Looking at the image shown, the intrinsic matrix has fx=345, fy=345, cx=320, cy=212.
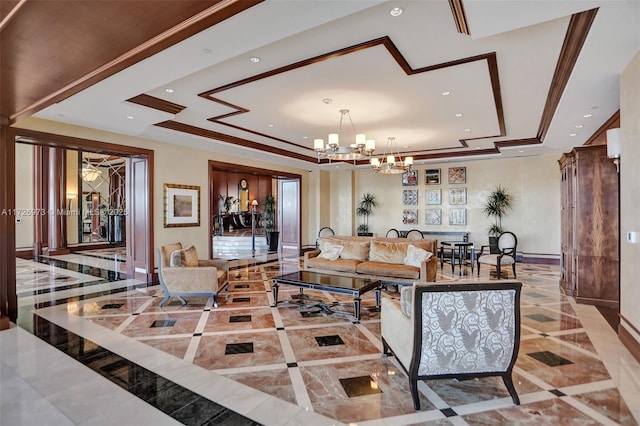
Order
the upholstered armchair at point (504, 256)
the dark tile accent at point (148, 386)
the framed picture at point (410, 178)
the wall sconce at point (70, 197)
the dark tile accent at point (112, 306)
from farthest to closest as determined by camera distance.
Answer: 1. the wall sconce at point (70, 197)
2. the framed picture at point (410, 178)
3. the upholstered armchair at point (504, 256)
4. the dark tile accent at point (112, 306)
5. the dark tile accent at point (148, 386)

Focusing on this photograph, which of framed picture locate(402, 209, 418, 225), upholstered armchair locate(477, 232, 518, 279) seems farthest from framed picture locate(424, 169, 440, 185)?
upholstered armchair locate(477, 232, 518, 279)

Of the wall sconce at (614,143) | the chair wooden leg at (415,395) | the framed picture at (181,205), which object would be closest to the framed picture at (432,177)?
the wall sconce at (614,143)

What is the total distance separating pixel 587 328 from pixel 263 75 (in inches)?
192

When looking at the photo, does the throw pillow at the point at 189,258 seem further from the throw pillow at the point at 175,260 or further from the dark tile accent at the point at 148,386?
the dark tile accent at the point at 148,386

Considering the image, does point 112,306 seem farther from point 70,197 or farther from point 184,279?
point 70,197

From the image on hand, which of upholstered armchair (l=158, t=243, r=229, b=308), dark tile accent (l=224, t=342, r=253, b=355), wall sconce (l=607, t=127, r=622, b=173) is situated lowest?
dark tile accent (l=224, t=342, r=253, b=355)

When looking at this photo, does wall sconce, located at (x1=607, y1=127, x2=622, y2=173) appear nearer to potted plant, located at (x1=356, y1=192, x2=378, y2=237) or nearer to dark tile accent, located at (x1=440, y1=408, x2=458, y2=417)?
dark tile accent, located at (x1=440, y1=408, x2=458, y2=417)

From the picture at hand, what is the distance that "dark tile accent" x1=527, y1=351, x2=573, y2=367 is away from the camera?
10.3ft

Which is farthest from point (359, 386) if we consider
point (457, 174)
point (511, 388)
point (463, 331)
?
point (457, 174)

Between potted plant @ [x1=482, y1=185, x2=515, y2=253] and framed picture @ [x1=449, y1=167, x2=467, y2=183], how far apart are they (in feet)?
2.83

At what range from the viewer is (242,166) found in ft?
29.4

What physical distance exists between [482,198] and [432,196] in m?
1.40

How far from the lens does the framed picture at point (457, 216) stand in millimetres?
10156

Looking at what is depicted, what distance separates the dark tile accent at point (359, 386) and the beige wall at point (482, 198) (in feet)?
27.3
